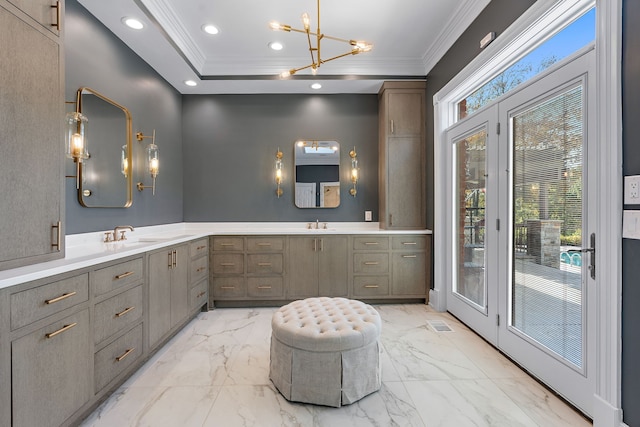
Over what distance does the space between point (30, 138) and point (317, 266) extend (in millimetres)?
2785

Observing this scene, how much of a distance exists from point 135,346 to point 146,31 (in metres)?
2.64

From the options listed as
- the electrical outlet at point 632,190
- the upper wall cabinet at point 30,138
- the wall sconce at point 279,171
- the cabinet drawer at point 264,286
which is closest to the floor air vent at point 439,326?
the cabinet drawer at point 264,286

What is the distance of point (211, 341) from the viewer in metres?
2.77

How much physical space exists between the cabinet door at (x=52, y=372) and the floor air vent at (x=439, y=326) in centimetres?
278

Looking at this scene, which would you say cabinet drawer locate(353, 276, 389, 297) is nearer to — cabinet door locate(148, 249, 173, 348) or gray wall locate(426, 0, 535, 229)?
gray wall locate(426, 0, 535, 229)

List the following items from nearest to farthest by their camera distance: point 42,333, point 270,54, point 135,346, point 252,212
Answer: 1. point 42,333
2. point 135,346
3. point 270,54
4. point 252,212

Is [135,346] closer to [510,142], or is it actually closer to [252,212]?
[252,212]

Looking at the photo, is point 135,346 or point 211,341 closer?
point 135,346

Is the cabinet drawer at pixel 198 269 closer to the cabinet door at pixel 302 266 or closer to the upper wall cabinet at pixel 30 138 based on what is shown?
the cabinet door at pixel 302 266

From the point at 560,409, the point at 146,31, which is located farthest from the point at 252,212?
the point at 560,409

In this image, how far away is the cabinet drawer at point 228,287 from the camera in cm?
365

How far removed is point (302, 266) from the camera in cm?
368

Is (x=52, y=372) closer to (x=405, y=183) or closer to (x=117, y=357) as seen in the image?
(x=117, y=357)

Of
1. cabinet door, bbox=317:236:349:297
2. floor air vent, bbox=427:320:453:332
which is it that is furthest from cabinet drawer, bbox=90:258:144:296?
floor air vent, bbox=427:320:453:332
